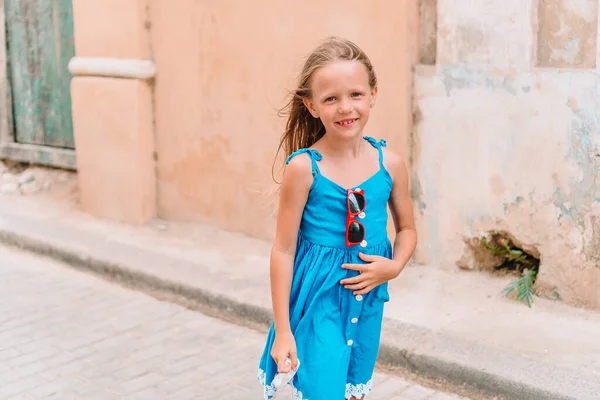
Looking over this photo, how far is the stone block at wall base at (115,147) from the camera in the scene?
6.38 meters

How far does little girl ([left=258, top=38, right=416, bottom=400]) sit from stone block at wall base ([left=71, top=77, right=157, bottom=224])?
3.90m

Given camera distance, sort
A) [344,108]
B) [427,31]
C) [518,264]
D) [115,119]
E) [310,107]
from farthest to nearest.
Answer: [115,119] < [427,31] < [518,264] < [310,107] < [344,108]

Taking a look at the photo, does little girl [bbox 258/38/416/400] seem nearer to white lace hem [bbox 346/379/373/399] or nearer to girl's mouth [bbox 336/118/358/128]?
girl's mouth [bbox 336/118/358/128]

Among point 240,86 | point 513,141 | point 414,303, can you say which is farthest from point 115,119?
point 513,141

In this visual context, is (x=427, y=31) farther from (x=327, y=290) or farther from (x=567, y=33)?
(x=327, y=290)

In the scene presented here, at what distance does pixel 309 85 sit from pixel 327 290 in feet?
2.01

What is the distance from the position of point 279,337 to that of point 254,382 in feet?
4.81

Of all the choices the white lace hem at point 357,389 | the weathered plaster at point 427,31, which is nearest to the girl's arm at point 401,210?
the white lace hem at point 357,389

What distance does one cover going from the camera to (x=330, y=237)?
258 centimetres

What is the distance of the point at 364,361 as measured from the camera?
2.71m

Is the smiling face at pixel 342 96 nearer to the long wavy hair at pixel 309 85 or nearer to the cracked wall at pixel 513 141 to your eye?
the long wavy hair at pixel 309 85

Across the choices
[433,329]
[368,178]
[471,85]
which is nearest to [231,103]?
[471,85]

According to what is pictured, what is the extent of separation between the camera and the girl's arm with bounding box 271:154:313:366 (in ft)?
8.32

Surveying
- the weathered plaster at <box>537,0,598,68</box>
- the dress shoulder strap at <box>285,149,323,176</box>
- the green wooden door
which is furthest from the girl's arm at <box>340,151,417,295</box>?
the green wooden door
